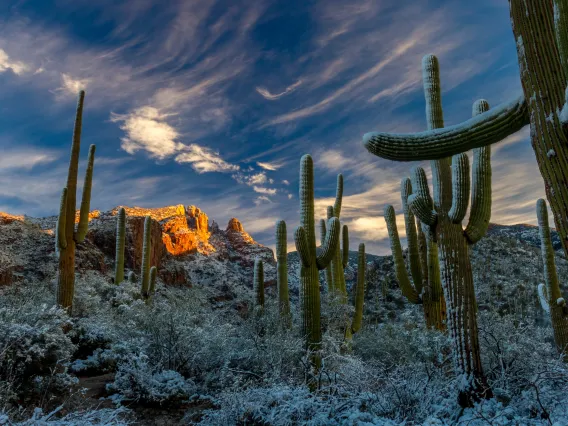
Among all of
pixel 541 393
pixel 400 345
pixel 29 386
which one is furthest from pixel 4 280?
pixel 541 393

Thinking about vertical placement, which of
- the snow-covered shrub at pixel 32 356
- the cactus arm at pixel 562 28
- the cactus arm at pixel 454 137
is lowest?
the snow-covered shrub at pixel 32 356

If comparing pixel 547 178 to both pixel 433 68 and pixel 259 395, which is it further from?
pixel 433 68

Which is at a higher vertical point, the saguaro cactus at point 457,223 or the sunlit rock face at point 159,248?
the sunlit rock face at point 159,248

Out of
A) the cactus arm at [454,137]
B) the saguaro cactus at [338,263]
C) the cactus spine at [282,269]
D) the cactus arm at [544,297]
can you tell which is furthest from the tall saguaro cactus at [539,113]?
the cactus arm at [544,297]

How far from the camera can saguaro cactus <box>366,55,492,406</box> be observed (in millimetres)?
5750

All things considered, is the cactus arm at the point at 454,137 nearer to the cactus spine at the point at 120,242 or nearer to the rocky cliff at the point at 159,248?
the cactus spine at the point at 120,242

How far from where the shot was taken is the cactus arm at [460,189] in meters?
6.49

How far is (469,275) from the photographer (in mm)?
6219

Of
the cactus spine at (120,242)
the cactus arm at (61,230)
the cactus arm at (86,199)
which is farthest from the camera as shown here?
the cactus spine at (120,242)

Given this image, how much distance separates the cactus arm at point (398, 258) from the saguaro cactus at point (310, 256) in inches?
109

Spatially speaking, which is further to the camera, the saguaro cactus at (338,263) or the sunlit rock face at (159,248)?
the sunlit rock face at (159,248)

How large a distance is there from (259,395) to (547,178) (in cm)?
366

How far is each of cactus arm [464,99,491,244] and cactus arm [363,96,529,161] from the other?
334 cm

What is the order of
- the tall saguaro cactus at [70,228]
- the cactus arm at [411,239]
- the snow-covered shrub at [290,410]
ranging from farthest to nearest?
1. the tall saguaro cactus at [70,228]
2. the cactus arm at [411,239]
3. the snow-covered shrub at [290,410]
